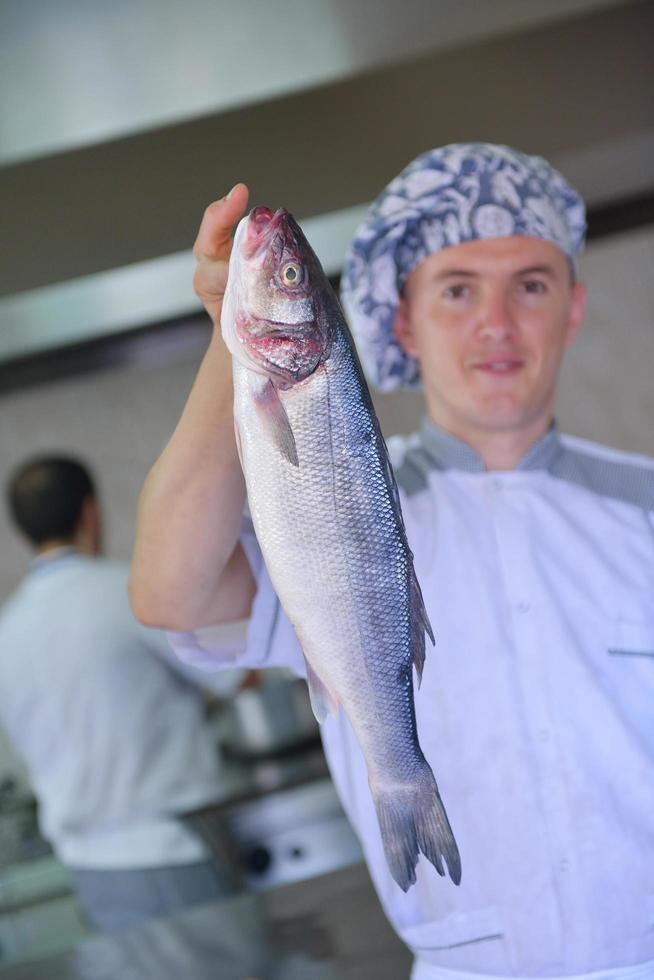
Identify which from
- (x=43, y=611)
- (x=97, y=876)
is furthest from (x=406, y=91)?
(x=97, y=876)

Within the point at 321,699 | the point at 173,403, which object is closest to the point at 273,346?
the point at 321,699

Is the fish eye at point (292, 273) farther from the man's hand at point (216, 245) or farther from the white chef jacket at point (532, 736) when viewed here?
the white chef jacket at point (532, 736)

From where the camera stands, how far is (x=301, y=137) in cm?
313

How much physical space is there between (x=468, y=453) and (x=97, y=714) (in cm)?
141

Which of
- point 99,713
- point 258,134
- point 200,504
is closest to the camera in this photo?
point 200,504

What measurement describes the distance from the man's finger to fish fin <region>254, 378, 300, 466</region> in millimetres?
169

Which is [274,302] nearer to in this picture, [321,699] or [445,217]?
[321,699]

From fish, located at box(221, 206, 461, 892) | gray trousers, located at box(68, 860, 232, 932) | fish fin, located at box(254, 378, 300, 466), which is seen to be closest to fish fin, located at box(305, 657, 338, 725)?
fish, located at box(221, 206, 461, 892)

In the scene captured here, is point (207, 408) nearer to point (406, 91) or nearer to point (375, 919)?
point (375, 919)

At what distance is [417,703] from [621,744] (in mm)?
245

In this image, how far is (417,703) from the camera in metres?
1.37

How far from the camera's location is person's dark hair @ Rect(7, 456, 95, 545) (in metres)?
2.61

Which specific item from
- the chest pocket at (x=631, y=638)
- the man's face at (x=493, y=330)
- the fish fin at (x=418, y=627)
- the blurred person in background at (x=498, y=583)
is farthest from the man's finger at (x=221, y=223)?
the chest pocket at (x=631, y=638)

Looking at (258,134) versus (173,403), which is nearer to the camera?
(258,134)
